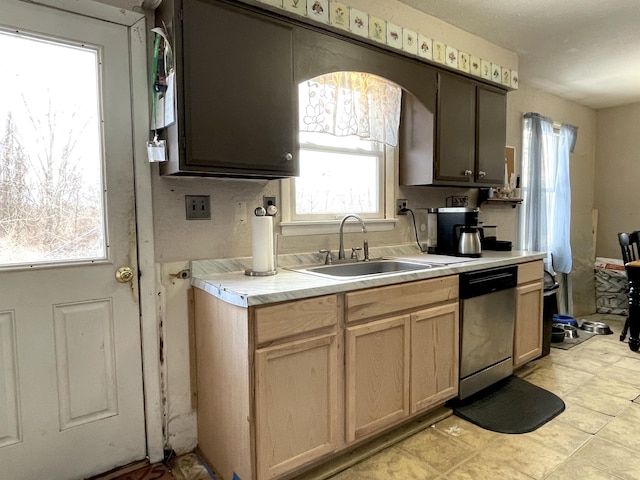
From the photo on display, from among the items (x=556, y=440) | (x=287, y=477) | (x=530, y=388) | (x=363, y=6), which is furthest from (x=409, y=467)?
A: (x=363, y=6)

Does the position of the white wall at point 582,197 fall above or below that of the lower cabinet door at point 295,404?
above

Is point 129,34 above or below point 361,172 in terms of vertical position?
above

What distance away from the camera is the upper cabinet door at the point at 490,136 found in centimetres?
294

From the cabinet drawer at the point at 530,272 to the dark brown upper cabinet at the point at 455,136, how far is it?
67cm

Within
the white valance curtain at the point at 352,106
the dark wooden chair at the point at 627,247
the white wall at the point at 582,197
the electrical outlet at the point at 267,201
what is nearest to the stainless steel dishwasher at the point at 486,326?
the white valance curtain at the point at 352,106

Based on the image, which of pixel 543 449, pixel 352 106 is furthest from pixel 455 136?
pixel 543 449

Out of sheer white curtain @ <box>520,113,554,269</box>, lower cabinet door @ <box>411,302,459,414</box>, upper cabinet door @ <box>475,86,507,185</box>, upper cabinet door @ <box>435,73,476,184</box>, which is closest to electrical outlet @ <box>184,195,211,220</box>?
lower cabinet door @ <box>411,302,459,414</box>

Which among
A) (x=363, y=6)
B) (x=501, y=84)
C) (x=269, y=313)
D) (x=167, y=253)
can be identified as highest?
(x=363, y=6)

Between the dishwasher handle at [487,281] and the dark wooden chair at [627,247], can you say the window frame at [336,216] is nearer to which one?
the dishwasher handle at [487,281]

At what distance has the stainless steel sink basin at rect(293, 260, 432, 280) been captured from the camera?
7.50 feet

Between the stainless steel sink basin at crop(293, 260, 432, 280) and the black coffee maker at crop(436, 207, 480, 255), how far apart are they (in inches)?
20.8

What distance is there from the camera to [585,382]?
2.77 meters

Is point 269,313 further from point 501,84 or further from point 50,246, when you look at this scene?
point 501,84

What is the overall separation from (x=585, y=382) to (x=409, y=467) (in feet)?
5.50
